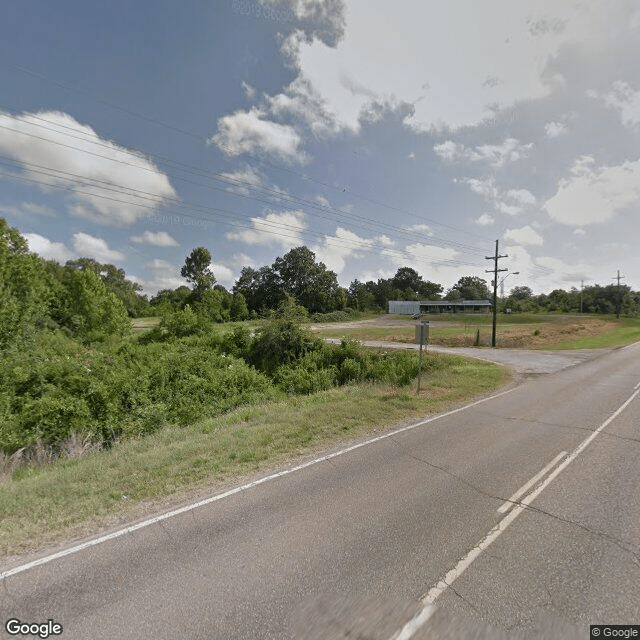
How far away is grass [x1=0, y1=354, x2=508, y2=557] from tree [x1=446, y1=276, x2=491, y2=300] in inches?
4560

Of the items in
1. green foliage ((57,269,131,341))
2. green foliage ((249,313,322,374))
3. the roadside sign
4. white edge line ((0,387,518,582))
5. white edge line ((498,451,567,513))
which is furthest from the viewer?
green foliage ((57,269,131,341))

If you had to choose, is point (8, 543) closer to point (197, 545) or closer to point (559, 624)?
point (197, 545)

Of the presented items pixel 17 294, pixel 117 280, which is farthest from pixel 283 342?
pixel 117 280

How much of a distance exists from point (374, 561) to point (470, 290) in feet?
415

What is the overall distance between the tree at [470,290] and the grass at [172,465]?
11583 cm

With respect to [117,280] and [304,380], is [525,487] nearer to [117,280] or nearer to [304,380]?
[304,380]

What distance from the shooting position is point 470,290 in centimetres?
11612

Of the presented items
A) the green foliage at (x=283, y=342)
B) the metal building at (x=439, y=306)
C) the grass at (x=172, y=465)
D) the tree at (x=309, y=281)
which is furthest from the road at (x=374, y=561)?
the metal building at (x=439, y=306)

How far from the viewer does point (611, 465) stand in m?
5.97

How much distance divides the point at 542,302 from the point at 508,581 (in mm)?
129893

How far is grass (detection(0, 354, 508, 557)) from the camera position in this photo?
428cm

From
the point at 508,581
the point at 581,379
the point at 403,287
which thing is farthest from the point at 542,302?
the point at 508,581
